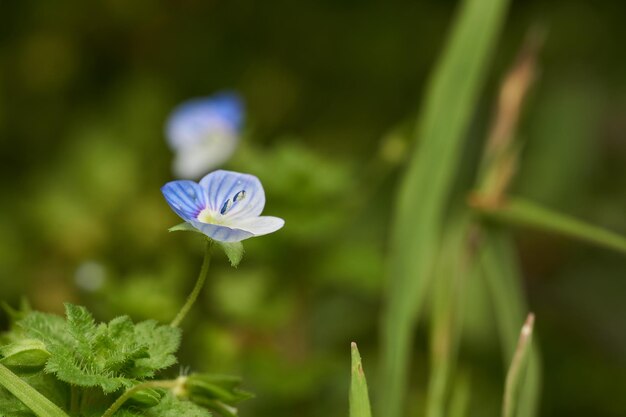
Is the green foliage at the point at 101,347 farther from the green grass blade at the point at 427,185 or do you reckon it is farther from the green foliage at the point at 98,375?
the green grass blade at the point at 427,185

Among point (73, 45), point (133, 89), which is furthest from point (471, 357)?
point (73, 45)

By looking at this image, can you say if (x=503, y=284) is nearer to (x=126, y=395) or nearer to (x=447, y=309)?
(x=447, y=309)

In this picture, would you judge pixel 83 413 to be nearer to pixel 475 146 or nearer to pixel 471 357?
pixel 471 357

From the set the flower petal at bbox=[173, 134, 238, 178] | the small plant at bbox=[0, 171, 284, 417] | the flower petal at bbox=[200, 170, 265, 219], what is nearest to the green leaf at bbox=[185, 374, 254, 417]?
the small plant at bbox=[0, 171, 284, 417]

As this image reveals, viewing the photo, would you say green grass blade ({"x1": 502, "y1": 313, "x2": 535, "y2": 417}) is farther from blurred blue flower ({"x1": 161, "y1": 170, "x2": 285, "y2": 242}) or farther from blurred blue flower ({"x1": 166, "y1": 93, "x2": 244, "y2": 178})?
blurred blue flower ({"x1": 166, "y1": 93, "x2": 244, "y2": 178})

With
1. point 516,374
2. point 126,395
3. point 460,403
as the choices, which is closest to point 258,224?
point 126,395

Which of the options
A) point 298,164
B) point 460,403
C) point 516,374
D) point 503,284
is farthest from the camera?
point 298,164

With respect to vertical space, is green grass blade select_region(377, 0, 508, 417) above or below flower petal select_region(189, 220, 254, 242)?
above
